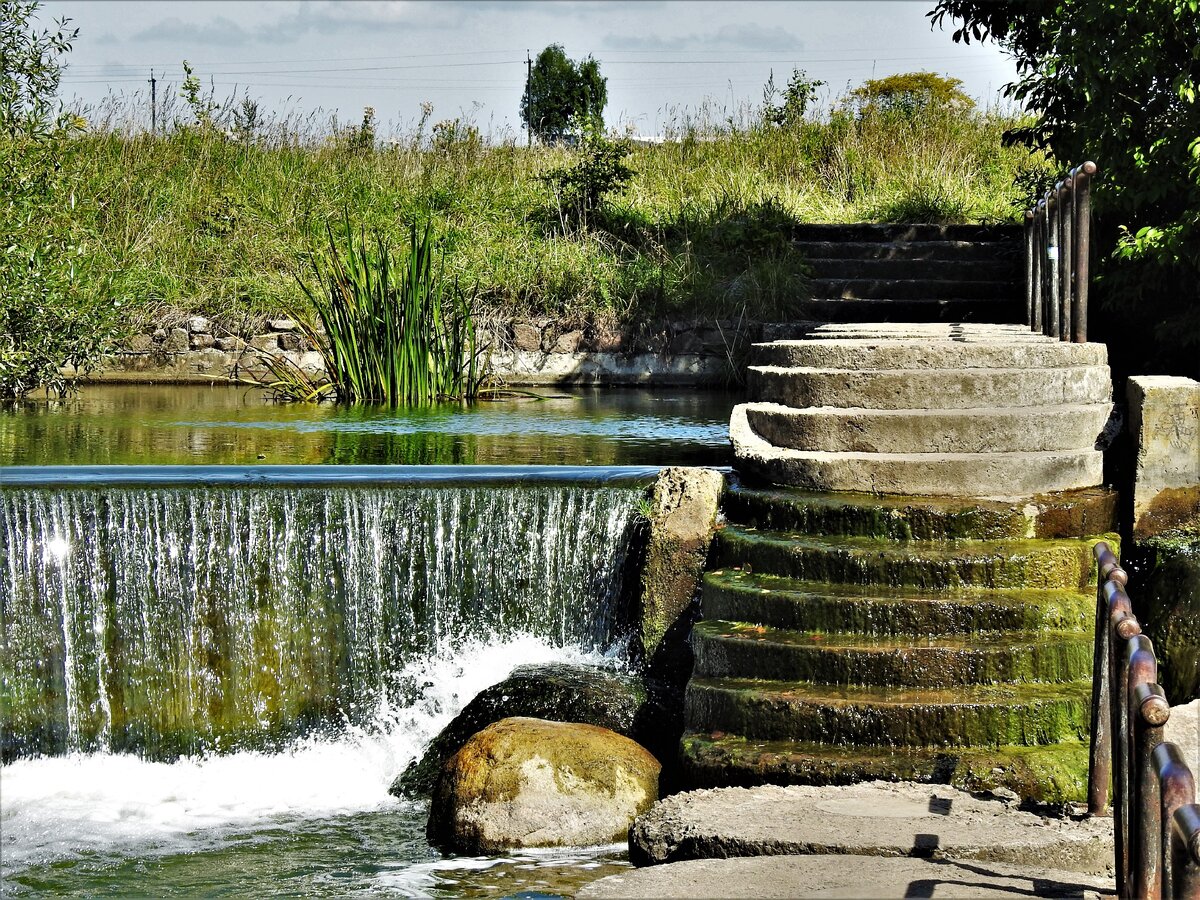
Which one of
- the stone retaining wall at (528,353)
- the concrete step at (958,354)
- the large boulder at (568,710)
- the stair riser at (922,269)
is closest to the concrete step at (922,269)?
the stair riser at (922,269)

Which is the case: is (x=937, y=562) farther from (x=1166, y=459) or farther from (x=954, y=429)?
(x=1166, y=459)

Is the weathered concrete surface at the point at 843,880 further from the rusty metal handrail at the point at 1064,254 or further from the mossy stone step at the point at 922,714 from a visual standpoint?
the rusty metal handrail at the point at 1064,254

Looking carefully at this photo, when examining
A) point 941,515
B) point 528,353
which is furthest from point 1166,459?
point 528,353

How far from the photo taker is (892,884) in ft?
12.0

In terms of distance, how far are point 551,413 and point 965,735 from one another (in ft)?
20.6

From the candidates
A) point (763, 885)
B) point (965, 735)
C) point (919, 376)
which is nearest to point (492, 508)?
point (919, 376)

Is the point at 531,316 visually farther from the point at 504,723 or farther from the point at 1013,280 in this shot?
the point at 504,723

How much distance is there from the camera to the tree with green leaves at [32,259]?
30.5 feet

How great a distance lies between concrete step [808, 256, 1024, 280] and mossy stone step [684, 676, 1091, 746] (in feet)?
28.9

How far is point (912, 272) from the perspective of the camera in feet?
44.6

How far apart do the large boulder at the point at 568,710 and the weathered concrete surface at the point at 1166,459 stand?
82.4 inches

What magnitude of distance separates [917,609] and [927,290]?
8.49 metres

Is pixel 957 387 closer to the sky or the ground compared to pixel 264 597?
closer to the sky

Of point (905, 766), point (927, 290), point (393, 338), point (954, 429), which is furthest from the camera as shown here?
point (927, 290)
